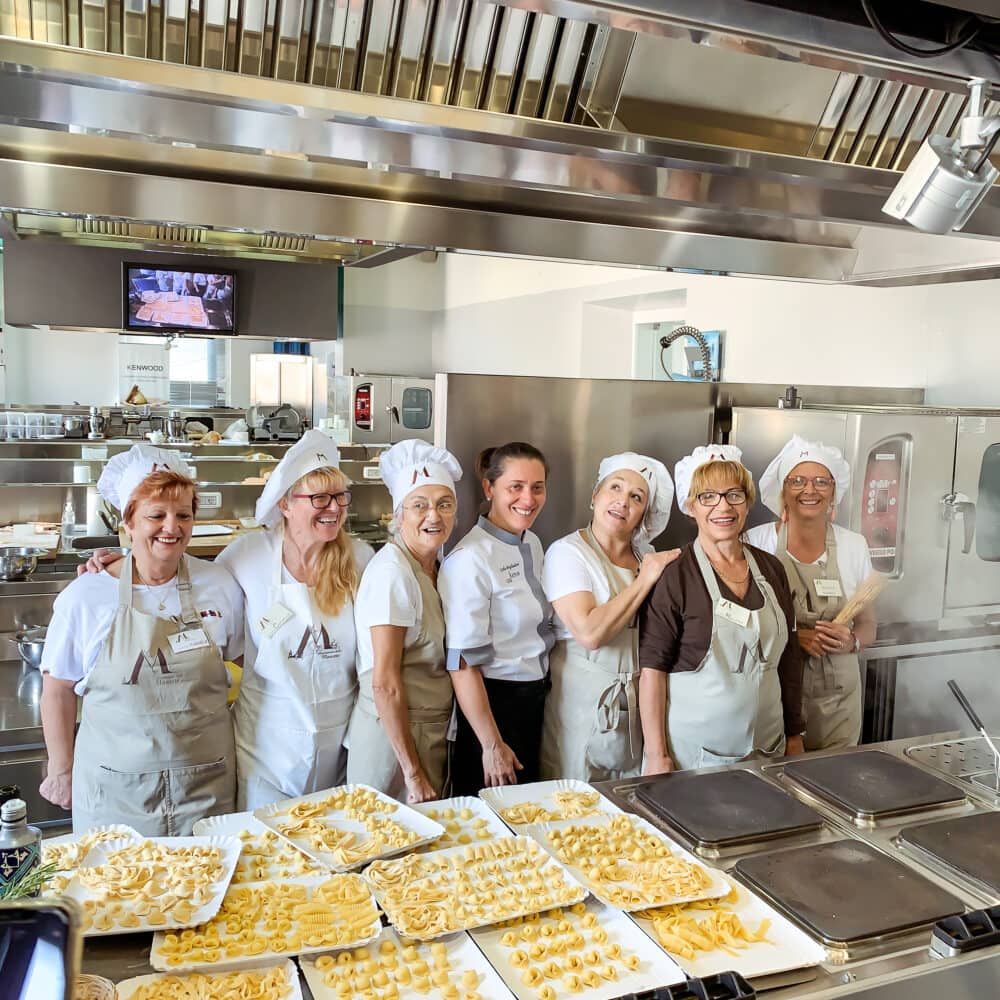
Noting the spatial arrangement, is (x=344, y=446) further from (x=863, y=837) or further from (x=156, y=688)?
(x=863, y=837)

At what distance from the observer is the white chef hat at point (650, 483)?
288 cm

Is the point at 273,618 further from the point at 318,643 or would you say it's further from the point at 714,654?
the point at 714,654

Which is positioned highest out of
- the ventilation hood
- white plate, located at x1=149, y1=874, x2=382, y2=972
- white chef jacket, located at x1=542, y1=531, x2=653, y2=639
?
the ventilation hood

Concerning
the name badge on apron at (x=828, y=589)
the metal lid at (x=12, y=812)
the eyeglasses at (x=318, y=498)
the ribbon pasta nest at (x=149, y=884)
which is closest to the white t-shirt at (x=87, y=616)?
the eyeglasses at (x=318, y=498)

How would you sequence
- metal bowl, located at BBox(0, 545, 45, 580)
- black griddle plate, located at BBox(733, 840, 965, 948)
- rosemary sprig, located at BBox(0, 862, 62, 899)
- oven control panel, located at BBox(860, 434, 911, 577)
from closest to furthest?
rosemary sprig, located at BBox(0, 862, 62, 899)
black griddle plate, located at BBox(733, 840, 965, 948)
oven control panel, located at BBox(860, 434, 911, 577)
metal bowl, located at BBox(0, 545, 45, 580)

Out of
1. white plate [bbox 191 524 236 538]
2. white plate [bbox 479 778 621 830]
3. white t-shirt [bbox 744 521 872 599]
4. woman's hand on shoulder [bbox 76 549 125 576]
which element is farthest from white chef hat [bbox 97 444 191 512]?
white plate [bbox 191 524 236 538]

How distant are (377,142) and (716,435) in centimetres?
249

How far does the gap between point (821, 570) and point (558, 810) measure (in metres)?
1.43

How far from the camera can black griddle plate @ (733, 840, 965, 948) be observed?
1.51m

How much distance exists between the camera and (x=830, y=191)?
5.69 feet

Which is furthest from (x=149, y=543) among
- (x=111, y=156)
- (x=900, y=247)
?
(x=900, y=247)

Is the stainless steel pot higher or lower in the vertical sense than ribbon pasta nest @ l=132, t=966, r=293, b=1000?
lower

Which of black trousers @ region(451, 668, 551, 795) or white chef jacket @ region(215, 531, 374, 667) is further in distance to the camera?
black trousers @ region(451, 668, 551, 795)

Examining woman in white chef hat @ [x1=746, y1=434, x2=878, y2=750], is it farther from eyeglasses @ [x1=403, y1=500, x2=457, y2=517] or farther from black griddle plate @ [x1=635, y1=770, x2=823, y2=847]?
eyeglasses @ [x1=403, y1=500, x2=457, y2=517]
